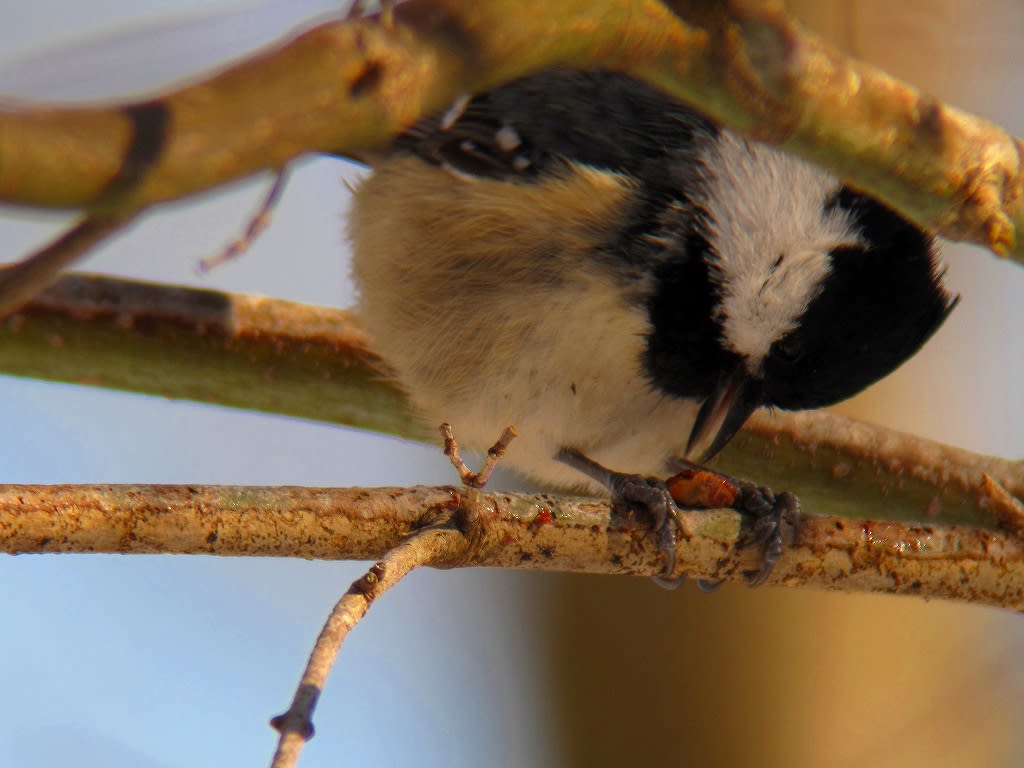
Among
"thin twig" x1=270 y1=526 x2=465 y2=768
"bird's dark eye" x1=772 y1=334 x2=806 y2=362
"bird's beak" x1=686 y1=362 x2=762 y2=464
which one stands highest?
"bird's dark eye" x1=772 y1=334 x2=806 y2=362

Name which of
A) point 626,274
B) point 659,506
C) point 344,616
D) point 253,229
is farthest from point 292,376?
point 344,616

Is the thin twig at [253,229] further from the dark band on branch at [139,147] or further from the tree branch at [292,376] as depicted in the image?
the dark band on branch at [139,147]

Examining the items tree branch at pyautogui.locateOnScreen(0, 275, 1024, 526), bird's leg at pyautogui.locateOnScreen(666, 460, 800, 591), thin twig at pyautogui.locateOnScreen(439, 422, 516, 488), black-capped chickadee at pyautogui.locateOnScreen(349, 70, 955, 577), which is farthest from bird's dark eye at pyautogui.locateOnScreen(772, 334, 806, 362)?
thin twig at pyautogui.locateOnScreen(439, 422, 516, 488)

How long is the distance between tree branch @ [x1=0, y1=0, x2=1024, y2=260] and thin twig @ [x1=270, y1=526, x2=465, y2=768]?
11.9 inches

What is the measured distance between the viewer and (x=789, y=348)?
1.30 metres

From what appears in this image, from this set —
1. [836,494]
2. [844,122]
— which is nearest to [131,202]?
[844,122]

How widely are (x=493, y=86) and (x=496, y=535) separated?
41 centimetres

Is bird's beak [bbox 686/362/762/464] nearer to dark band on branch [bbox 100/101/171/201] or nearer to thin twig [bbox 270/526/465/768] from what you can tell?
thin twig [bbox 270/526/465/768]

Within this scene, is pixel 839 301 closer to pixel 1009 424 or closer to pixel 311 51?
pixel 311 51

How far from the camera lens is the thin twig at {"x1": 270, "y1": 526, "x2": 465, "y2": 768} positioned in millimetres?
670

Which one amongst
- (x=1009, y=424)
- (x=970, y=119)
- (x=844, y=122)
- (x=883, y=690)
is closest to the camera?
(x=844, y=122)

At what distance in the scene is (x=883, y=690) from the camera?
1.95m

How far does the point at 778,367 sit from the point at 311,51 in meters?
0.80

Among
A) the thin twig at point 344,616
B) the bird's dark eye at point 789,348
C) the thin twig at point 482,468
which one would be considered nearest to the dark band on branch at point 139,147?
the thin twig at point 344,616
